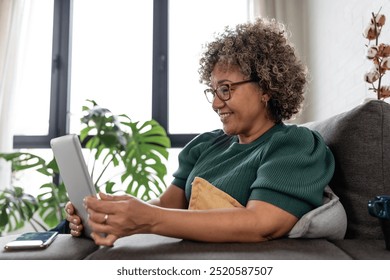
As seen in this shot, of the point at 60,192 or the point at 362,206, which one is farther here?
the point at 60,192

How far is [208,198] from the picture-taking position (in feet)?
3.59

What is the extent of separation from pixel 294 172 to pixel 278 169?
0.12 feet

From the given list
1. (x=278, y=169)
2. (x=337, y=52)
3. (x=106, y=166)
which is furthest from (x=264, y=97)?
(x=106, y=166)

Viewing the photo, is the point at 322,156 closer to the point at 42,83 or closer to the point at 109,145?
the point at 109,145

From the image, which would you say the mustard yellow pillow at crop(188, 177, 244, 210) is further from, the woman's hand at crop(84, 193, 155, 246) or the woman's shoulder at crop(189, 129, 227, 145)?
the woman's shoulder at crop(189, 129, 227, 145)

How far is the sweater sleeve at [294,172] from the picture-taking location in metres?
1.00

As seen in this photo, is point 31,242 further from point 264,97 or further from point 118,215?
point 264,97

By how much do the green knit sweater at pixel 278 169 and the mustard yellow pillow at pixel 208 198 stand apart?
2.2 inches

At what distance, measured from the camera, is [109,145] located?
2.66 meters

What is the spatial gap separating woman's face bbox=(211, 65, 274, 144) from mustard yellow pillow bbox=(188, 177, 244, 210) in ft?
0.89

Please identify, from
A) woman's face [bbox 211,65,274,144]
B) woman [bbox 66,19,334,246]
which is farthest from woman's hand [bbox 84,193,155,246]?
woman's face [bbox 211,65,274,144]

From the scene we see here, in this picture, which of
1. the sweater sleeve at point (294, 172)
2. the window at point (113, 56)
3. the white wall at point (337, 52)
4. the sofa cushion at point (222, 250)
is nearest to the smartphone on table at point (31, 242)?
the sofa cushion at point (222, 250)
